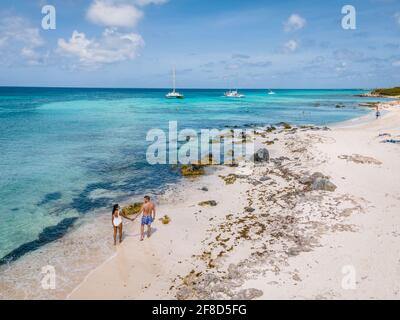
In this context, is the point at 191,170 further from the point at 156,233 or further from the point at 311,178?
the point at 156,233

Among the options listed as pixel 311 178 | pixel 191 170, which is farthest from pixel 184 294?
pixel 191 170

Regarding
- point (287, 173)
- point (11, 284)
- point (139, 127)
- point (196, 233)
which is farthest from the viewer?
point (139, 127)

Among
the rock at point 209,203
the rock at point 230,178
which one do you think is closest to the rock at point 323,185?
the rock at point 230,178

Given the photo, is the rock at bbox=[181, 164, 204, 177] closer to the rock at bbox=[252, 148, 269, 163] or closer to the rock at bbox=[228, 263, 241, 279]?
the rock at bbox=[252, 148, 269, 163]

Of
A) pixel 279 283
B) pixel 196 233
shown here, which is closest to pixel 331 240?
pixel 279 283

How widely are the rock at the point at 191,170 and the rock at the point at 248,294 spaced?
15218mm

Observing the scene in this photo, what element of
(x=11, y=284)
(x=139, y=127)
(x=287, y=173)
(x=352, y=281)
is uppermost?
(x=139, y=127)

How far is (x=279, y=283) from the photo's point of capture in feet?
35.2

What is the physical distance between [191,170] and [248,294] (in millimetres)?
15979

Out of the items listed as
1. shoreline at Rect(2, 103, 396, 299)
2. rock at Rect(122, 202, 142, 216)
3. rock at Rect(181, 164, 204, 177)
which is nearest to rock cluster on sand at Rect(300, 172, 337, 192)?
shoreline at Rect(2, 103, 396, 299)

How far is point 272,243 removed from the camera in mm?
13555

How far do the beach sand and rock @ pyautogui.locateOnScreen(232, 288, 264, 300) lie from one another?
0.03 metres

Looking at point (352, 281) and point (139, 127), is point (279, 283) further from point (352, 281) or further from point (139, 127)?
point (139, 127)
